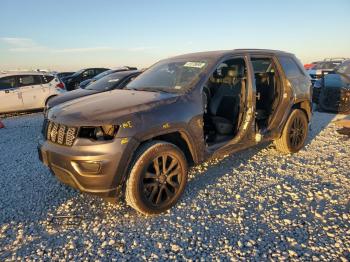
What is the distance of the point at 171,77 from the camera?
4.32 metres

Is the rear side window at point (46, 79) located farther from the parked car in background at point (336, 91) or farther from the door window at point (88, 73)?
the parked car in background at point (336, 91)

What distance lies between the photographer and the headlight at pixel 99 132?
3150 millimetres

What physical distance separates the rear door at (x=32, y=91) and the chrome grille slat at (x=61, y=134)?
8.54m

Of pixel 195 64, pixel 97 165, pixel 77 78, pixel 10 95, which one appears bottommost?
pixel 97 165

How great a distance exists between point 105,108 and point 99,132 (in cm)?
29

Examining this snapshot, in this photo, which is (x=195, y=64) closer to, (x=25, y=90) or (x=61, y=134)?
(x=61, y=134)

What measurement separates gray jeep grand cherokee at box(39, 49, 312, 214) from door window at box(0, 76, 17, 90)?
26.5 feet

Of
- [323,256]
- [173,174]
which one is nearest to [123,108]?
[173,174]

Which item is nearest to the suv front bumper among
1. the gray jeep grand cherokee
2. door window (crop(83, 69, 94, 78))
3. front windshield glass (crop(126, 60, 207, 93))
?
the gray jeep grand cherokee

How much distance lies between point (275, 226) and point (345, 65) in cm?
814

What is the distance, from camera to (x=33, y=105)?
37.1 ft

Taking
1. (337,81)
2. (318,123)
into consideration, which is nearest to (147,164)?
(318,123)

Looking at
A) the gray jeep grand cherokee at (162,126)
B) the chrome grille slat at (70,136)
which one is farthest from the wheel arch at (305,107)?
the chrome grille slat at (70,136)

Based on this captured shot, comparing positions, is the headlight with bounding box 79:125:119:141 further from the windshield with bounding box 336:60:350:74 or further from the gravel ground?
the windshield with bounding box 336:60:350:74
